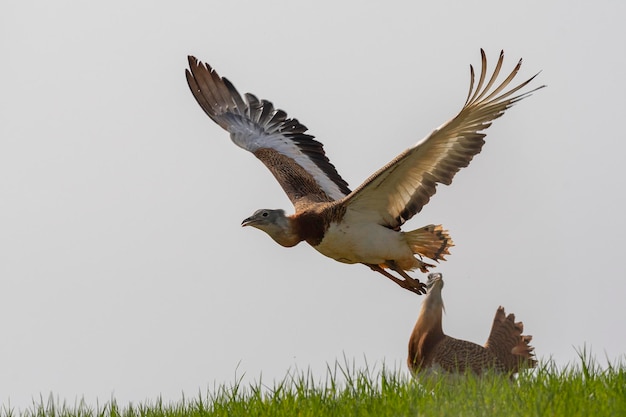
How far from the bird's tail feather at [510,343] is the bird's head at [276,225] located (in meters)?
1.93

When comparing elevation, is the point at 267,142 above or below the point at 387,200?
above

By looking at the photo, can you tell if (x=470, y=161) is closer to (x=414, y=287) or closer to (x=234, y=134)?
(x=414, y=287)

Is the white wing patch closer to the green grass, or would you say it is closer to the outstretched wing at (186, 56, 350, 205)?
the outstretched wing at (186, 56, 350, 205)

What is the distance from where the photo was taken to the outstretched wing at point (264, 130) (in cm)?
1103

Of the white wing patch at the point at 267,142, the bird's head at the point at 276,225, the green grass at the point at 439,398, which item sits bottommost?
the green grass at the point at 439,398

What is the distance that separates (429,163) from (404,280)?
129cm

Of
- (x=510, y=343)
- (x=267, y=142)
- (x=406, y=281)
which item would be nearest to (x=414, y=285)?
(x=406, y=281)

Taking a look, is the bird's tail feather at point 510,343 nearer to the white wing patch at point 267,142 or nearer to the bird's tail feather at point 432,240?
the bird's tail feather at point 432,240

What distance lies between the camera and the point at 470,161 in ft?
27.8

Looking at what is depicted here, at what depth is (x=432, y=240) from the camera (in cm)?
922

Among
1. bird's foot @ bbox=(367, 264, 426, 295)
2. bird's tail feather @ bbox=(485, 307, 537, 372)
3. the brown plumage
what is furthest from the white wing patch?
bird's tail feather @ bbox=(485, 307, 537, 372)

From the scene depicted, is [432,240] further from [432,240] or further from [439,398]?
[439,398]

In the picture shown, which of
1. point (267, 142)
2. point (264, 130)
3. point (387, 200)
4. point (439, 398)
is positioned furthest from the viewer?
point (264, 130)

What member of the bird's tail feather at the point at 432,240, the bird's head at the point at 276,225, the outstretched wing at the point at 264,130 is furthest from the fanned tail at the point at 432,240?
the outstretched wing at the point at 264,130
